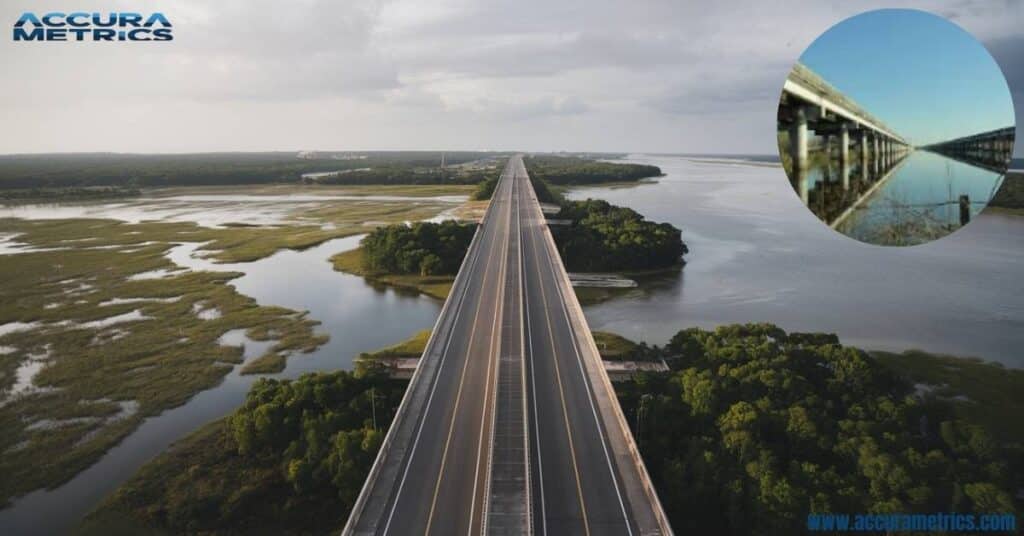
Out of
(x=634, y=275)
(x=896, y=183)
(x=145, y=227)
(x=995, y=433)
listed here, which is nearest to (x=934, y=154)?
(x=896, y=183)

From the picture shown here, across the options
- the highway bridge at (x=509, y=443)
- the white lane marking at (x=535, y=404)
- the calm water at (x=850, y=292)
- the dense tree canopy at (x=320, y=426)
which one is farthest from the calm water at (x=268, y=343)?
the calm water at (x=850, y=292)

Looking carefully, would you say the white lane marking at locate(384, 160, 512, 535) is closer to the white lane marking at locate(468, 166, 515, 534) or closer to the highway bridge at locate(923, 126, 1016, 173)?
the white lane marking at locate(468, 166, 515, 534)

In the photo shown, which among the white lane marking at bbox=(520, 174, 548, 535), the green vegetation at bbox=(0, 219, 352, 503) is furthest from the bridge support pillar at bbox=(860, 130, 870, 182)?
the green vegetation at bbox=(0, 219, 352, 503)

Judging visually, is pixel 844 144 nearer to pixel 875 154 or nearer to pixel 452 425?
pixel 875 154

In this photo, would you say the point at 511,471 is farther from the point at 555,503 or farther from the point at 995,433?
the point at 995,433

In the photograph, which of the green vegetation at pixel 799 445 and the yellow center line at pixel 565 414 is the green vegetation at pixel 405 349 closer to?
the yellow center line at pixel 565 414

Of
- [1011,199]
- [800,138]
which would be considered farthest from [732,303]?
[1011,199]
